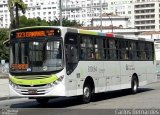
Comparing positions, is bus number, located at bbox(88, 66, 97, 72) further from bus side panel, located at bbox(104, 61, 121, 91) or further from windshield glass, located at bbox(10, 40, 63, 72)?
windshield glass, located at bbox(10, 40, 63, 72)

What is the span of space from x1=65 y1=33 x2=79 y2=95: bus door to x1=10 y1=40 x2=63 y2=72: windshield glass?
420mm

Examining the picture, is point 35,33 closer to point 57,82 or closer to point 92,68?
point 57,82

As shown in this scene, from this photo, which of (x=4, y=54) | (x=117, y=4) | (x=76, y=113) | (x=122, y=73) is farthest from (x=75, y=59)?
(x=117, y=4)

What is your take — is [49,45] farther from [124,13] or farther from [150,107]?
[124,13]

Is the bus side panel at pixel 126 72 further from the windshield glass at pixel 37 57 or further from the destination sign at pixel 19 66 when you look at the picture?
the destination sign at pixel 19 66

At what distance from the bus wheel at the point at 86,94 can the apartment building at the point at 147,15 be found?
6472 inches

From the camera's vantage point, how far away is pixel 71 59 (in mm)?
17719

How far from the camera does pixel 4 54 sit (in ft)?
249

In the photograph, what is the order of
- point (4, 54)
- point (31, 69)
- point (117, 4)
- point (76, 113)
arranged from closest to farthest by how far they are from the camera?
point (76, 113) → point (31, 69) → point (4, 54) → point (117, 4)

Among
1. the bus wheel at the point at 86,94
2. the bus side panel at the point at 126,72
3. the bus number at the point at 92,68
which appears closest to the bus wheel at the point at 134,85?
the bus side panel at the point at 126,72

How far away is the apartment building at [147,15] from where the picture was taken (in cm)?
18050

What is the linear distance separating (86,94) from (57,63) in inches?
94.5

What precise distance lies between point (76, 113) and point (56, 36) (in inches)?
150

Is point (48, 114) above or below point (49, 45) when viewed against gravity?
below
